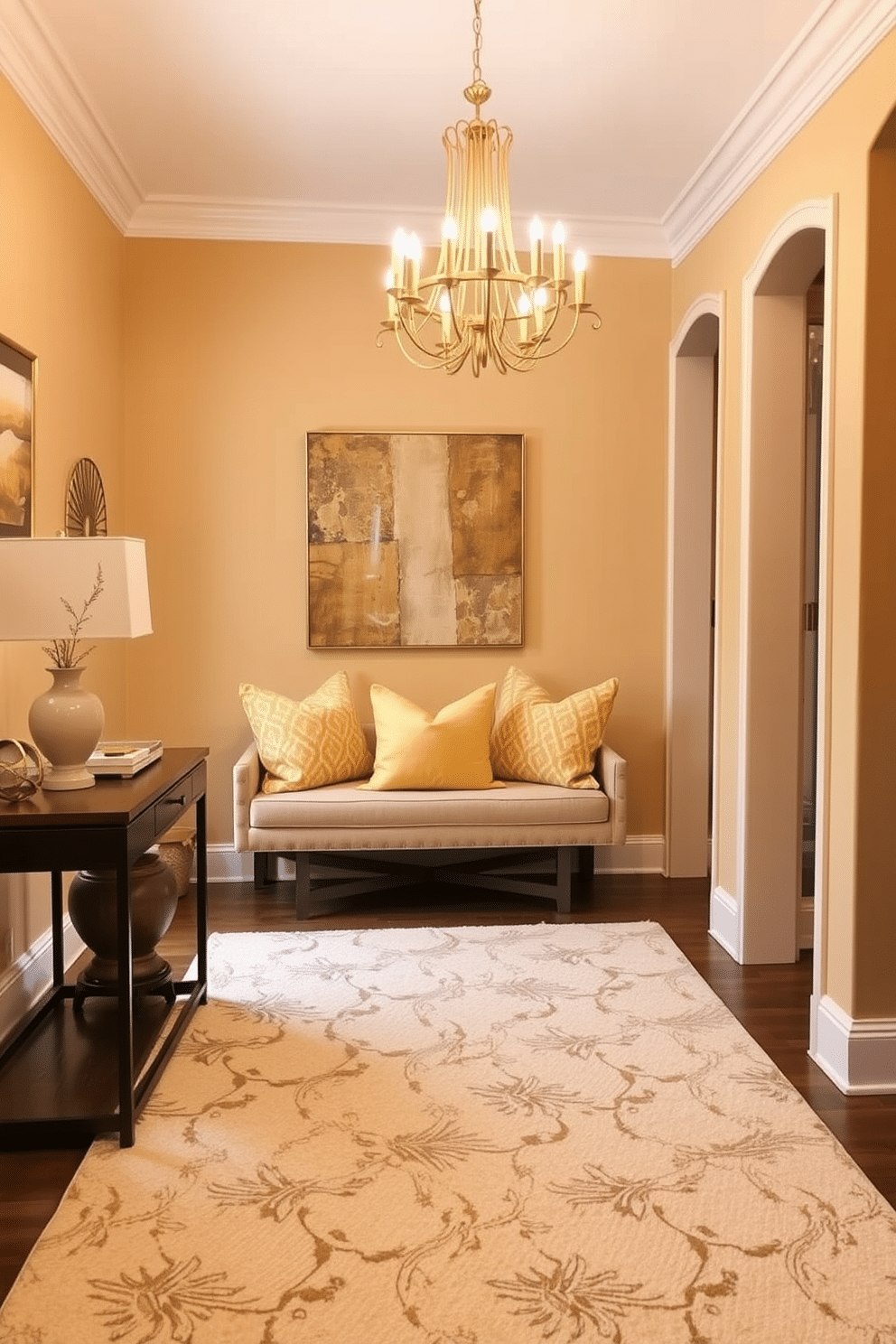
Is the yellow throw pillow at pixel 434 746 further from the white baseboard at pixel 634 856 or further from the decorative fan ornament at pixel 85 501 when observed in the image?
the decorative fan ornament at pixel 85 501

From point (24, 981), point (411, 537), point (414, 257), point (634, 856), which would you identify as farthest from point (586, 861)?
point (414, 257)

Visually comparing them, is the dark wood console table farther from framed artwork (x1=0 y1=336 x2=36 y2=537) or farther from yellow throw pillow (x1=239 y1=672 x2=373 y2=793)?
yellow throw pillow (x1=239 y1=672 x2=373 y2=793)

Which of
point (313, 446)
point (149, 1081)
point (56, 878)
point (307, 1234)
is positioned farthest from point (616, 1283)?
point (313, 446)

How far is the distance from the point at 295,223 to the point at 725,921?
11.4 ft

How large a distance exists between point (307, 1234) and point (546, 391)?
3.87 metres

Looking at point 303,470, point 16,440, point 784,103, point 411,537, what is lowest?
point 411,537

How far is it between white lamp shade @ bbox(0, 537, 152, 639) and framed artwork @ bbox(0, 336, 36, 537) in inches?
20.3

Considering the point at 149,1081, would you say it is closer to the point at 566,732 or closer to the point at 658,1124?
the point at 658,1124

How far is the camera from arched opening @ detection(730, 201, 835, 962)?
396 cm

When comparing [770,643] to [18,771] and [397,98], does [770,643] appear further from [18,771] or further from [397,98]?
[18,771]

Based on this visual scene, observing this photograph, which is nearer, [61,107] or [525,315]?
[525,315]

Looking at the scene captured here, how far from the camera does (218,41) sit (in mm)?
3412

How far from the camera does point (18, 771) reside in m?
2.89

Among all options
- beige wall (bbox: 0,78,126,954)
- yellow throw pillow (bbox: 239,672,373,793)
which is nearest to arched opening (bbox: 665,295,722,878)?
yellow throw pillow (bbox: 239,672,373,793)
